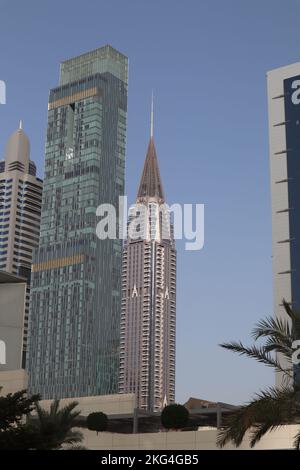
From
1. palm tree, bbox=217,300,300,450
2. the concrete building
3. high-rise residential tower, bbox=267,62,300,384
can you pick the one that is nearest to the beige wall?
the concrete building

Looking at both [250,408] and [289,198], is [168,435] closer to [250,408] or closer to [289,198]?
[250,408]

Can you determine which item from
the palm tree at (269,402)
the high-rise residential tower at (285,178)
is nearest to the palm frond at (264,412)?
the palm tree at (269,402)

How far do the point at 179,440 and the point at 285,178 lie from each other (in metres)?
67.0

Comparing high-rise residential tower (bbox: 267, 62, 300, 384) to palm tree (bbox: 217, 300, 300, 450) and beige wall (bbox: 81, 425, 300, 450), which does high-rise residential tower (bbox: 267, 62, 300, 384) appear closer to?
beige wall (bbox: 81, 425, 300, 450)

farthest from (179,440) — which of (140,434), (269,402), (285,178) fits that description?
(285,178)

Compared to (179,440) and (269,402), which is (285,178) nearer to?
(179,440)

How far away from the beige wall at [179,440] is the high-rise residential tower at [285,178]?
175 ft

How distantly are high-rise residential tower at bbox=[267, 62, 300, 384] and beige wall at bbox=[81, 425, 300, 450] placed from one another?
53.3 metres

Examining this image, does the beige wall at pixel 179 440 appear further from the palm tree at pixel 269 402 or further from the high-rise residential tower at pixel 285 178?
the high-rise residential tower at pixel 285 178

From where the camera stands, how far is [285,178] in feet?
354

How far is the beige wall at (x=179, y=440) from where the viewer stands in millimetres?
43406

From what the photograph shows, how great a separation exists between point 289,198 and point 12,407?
8130 cm
